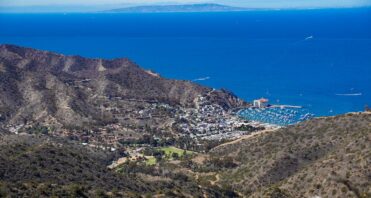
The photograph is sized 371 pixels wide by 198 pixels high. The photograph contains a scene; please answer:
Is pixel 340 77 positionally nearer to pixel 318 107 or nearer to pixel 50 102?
pixel 318 107

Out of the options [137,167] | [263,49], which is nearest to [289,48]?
[263,49]

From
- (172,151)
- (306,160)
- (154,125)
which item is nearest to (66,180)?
(306,160)

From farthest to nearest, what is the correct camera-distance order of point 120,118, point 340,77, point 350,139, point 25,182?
point 340,77 → point 120,118 → point 350,139 → point 25,182

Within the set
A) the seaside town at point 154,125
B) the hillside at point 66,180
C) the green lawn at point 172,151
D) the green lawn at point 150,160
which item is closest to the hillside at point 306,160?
the hillside at point 66,180

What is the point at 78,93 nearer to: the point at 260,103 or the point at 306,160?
the point at 260,103

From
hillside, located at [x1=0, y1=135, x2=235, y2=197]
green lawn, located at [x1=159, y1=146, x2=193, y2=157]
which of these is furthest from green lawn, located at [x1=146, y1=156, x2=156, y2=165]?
hillside, located at [x1=0, y1=135, x2=235, y2=197]

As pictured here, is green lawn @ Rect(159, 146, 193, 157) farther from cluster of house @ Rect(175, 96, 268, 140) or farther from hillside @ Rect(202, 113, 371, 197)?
cluster of house @ Rect(175, 96, 268, 140)

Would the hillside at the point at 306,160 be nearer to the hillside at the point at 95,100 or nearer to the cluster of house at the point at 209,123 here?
the cluster of house at the point at 209,123
